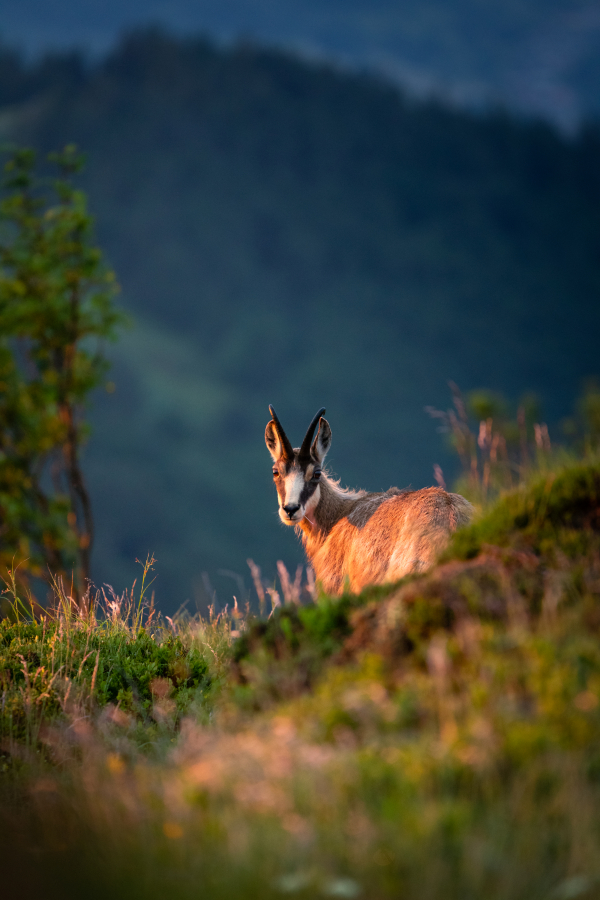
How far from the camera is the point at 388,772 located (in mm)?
3391

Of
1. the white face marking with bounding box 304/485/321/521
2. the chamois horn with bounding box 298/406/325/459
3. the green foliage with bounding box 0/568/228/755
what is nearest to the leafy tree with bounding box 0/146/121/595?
the white face marking with bounding box 304/485/321/521

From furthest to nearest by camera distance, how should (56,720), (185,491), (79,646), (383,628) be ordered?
(185,491), (79,646), (56,720), (383,628)

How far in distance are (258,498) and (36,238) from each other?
173 meters

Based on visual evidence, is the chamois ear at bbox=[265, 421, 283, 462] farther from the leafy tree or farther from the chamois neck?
the leafy tree

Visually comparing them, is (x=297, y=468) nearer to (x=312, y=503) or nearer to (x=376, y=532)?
(x=312, y=503)

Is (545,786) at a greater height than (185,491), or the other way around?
(185,491)

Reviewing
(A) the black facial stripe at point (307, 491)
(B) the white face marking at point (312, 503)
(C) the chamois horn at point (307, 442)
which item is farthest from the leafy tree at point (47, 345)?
(C) the chamois horn at point (307, 442)

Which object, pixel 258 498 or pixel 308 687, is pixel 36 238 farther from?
pixel 258 498

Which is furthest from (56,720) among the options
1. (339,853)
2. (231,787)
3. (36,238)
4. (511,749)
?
(36,238)

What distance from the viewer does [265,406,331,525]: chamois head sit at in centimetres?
882

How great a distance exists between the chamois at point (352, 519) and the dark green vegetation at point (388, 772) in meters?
2.18

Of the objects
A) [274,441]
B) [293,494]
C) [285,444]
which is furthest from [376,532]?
[274,441]

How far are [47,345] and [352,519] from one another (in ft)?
35.6

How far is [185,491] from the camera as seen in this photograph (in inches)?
7628
